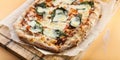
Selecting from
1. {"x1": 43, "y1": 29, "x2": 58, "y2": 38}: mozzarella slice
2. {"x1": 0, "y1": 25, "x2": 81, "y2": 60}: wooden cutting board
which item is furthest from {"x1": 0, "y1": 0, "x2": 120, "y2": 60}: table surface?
{"x1": 43, "y1": 29, "x2": 58, "y2": 38}: mozzarella slice

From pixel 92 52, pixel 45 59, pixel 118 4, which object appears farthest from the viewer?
pixel 118 4

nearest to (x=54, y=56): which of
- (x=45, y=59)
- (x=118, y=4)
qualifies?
(x=45, y=59)

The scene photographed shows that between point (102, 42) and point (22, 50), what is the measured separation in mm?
341

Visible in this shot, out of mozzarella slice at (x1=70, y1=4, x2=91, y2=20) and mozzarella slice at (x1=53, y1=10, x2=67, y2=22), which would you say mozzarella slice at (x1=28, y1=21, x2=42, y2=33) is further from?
mozzarella slice at (x1=70, y1=4, x2=91, y2=20)

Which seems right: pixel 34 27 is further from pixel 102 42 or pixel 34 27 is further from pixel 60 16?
pixel 102 42

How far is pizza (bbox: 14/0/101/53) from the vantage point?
929 mm

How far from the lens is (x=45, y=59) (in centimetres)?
90

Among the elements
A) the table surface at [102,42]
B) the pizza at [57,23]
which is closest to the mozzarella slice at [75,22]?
the pizza at [57,23]

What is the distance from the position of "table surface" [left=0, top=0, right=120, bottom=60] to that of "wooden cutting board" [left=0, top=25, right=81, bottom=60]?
36 millimetres

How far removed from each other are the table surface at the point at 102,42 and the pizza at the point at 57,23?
0.08 metres

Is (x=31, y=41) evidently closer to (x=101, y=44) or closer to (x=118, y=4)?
(x=101, y=44)

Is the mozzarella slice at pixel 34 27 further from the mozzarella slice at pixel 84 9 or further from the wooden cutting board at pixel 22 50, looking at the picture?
the mozzarella slice at pixel 84 9

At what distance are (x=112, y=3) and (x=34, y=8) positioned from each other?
13.3 inches

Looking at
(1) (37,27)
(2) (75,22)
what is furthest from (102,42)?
(1) (37,27)
